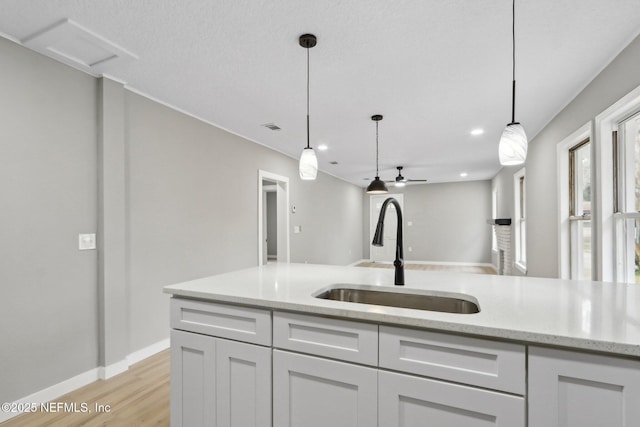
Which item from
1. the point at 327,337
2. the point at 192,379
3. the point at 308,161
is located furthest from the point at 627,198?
the point at 192,379

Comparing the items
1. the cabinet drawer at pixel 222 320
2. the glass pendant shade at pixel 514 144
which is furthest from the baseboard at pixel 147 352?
the glass pendant shade at pixel 514 144

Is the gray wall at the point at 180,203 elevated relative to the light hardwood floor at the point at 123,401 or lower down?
elevated

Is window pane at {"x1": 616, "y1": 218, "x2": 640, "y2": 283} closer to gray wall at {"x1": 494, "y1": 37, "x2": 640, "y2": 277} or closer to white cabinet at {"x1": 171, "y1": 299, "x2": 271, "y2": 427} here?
gray wall at {"x1": 494, "y1": 37, "x2": 640, "y2": 277}

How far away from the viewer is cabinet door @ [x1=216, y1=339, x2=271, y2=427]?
142 cm

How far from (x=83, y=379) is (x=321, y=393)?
2177mm

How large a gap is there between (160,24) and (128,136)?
124cm

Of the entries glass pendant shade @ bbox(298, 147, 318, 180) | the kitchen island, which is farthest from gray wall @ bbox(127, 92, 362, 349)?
glass pendant shade @ bbox(298, 147, 318, 180)

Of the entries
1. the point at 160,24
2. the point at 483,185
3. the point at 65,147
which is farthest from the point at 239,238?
the point at 483,185

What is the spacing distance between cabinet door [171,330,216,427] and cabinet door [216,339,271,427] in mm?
54

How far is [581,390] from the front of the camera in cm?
96

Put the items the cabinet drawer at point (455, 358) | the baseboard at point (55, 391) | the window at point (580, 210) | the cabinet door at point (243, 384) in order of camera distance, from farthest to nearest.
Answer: the window at point (580, 210)
the baseboard at point (55, 391)
the cabinet door at point (243, 384)
the cabinet drawer at point (455, 358)

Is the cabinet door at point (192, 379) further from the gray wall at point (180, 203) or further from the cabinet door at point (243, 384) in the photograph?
the gray wall at point (180, 203)

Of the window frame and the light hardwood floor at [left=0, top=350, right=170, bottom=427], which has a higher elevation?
the window frame

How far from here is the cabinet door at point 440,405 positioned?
1034mm
